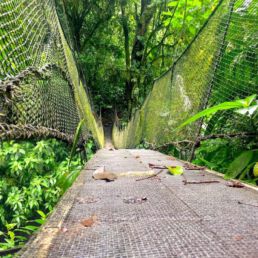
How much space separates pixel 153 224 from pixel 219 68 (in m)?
1.33

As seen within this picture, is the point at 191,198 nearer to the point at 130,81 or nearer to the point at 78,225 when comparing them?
the point at 78,225

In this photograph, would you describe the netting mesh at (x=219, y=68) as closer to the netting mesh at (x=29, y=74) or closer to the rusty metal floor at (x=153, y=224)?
the rusty metal floor at (x=153, y=224)

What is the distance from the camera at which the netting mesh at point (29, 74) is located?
2.85 feet

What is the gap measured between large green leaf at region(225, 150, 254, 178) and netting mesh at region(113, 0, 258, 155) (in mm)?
169

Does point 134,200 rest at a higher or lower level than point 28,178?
higher

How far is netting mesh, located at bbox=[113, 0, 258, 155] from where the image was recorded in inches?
58.3

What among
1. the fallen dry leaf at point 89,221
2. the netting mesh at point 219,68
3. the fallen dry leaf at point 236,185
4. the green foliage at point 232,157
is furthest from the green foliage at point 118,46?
the fallen dry leaf at point 89,221

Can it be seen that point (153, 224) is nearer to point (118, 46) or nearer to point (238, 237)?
point (238, 237)

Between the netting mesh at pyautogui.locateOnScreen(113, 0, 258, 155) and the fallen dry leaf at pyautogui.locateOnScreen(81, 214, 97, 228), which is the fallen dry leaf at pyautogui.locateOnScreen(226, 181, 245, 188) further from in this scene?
the fallen dry leaf at pyautogui.locateOnScreen(81, 214, 97, 228)

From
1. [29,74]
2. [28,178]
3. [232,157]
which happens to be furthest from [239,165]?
[28,178]

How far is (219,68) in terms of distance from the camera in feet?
5.84

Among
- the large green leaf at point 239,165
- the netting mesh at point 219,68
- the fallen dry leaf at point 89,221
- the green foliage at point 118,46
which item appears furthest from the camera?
the green foliage at point 118,46

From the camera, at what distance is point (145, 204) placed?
82cm

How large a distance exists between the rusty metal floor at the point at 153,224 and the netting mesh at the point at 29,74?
0.93ft
